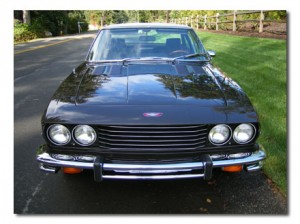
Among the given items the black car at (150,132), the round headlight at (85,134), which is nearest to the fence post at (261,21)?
the black car at (150,132)

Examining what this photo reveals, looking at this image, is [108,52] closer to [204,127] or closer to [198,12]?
[204,127]

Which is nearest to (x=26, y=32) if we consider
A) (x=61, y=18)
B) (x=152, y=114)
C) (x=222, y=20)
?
(x=61, y=18)

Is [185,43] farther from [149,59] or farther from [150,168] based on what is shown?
[150,168]

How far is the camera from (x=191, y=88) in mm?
2949

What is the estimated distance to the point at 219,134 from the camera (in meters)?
2.60

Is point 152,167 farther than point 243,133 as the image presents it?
No

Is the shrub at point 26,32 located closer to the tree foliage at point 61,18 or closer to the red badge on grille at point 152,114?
the tree foliage at point 61,18

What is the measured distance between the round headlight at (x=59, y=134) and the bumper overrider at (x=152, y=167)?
153 mm

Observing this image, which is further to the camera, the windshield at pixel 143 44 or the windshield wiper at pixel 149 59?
the windshield at pixel 143 44

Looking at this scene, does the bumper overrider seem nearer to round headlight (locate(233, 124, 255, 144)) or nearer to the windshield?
round headlight (locate(233, 124, 255, 144))

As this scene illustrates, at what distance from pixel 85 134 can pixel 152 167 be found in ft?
1.98

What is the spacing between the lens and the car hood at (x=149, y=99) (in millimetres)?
2523

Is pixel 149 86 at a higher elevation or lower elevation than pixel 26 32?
lower

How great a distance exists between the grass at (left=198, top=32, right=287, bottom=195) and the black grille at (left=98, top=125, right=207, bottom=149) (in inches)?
44.8
